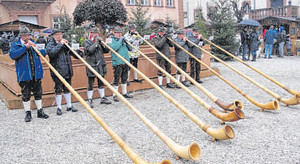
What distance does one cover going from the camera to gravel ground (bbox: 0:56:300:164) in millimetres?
3908

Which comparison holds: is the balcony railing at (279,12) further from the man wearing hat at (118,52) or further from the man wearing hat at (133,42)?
the man wearing hat at (118,52)

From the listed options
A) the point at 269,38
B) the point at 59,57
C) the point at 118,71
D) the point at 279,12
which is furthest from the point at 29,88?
the point at 279,12

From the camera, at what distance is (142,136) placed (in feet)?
15.6

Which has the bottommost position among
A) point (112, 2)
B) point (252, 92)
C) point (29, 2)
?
point (252, 92)

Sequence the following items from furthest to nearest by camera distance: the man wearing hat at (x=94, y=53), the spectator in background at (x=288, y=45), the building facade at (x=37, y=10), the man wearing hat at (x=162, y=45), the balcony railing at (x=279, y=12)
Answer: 1. the balcony railing at (x=279, y=12)
2. the building facade at (x=37, y=10)
3. the spectator in background at (x=288, y=45)
4. the man wearing hat at (x=162, y=45)
5. the man wearing hat at (x=94, y=53)

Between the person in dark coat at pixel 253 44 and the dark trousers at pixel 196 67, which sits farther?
the person in dark coat at pixel 253 44

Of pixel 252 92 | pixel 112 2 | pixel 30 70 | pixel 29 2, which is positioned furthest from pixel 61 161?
pixel 29 2

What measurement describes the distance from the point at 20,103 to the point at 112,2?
4.23 m

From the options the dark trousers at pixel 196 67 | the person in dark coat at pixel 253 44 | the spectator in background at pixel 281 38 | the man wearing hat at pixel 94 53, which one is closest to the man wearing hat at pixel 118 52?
the man wearing hat at pixel 94 53

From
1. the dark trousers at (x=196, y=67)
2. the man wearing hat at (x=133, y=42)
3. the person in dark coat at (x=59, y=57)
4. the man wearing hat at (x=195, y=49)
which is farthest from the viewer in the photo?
the dark trousers at (x=196, y=67)

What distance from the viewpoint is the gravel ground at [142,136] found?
3908 millimetres

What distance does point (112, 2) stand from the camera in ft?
30.0

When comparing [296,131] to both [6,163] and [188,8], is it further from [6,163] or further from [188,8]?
[188,8]

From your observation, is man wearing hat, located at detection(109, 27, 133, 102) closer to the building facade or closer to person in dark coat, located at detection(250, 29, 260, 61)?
person in dark coat, located at detection(250, 29, 260, 61)
